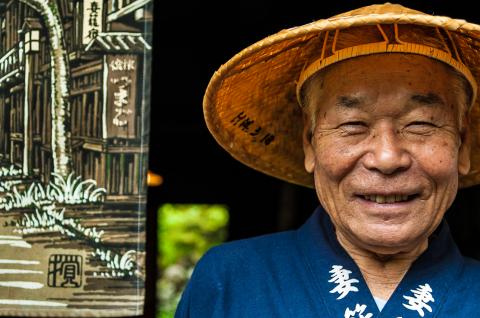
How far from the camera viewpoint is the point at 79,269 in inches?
63.2

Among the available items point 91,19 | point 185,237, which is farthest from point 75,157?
point 185,237

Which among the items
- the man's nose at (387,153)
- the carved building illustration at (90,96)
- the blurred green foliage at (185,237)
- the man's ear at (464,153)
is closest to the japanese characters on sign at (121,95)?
the carved building illustration at (90,96)

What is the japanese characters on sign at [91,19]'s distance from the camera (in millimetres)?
1605

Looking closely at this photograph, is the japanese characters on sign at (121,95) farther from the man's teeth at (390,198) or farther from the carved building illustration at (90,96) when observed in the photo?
the man's teeth at (390,198)

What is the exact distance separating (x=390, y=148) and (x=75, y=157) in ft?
2.18

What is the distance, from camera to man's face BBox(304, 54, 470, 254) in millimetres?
1535

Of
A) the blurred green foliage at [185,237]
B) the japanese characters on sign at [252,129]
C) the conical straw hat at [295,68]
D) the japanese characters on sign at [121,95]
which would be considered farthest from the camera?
the blurred green foliage at [185,237]

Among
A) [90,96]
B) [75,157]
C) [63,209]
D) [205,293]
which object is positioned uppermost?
[90,96]

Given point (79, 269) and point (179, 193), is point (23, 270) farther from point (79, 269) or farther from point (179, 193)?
point (179, 193)

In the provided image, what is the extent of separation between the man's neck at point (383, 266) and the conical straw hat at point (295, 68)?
42cm

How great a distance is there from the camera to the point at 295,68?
1.86 meters

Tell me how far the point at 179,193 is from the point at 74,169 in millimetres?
5398

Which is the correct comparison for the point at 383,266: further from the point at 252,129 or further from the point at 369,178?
the point at 252,129

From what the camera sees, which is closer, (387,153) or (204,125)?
(387,153)
